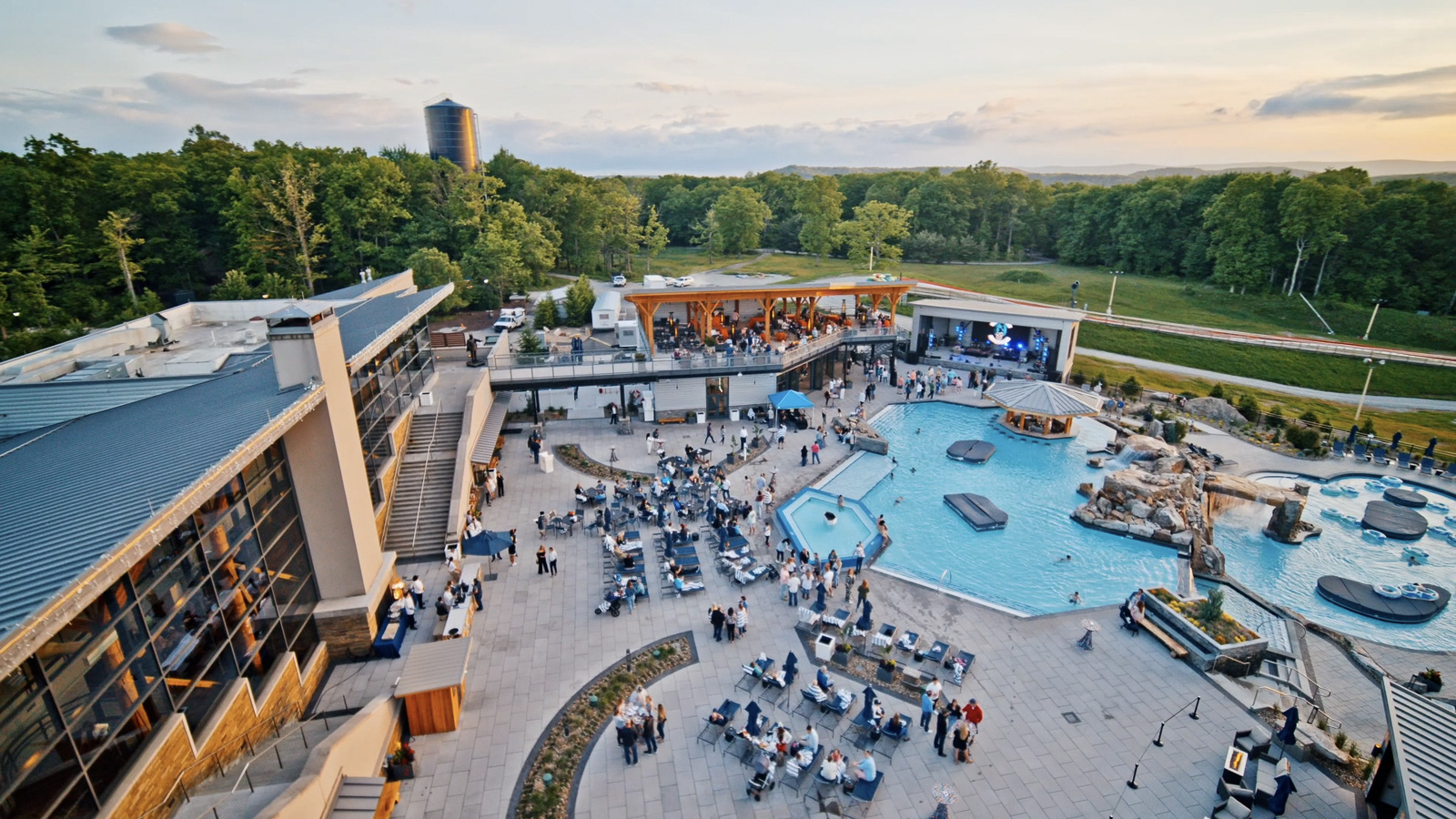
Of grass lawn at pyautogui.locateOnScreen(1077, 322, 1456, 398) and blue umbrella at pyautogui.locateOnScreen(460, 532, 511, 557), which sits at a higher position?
blue umbrella at pyautogui.locateOnScreen(460, 532, 511, 557)

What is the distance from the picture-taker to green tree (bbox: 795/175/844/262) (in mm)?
78188

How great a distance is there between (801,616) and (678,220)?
286 ft

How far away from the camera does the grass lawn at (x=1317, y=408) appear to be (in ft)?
107

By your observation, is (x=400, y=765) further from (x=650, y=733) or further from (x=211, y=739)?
(x=650, y=733)

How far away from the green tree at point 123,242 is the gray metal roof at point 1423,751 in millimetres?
59580

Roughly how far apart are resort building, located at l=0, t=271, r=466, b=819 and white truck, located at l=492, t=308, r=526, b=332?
25.4 meters

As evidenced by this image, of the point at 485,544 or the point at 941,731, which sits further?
the point at 485,544

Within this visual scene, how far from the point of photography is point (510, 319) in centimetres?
4503

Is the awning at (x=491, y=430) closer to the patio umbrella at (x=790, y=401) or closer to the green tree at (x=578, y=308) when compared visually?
the patio umbrella at (x=790, y=401)

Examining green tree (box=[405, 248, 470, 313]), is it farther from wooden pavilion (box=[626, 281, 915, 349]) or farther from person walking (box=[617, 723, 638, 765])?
person walking (box=[617, 723, 638, 765])

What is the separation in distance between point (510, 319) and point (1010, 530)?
35.2 meters

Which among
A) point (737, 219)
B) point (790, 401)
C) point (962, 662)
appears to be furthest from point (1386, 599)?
point (737, 219)

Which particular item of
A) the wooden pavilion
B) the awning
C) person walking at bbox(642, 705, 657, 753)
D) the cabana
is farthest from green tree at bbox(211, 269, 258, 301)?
the cabana

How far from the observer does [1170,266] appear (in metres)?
71.2
